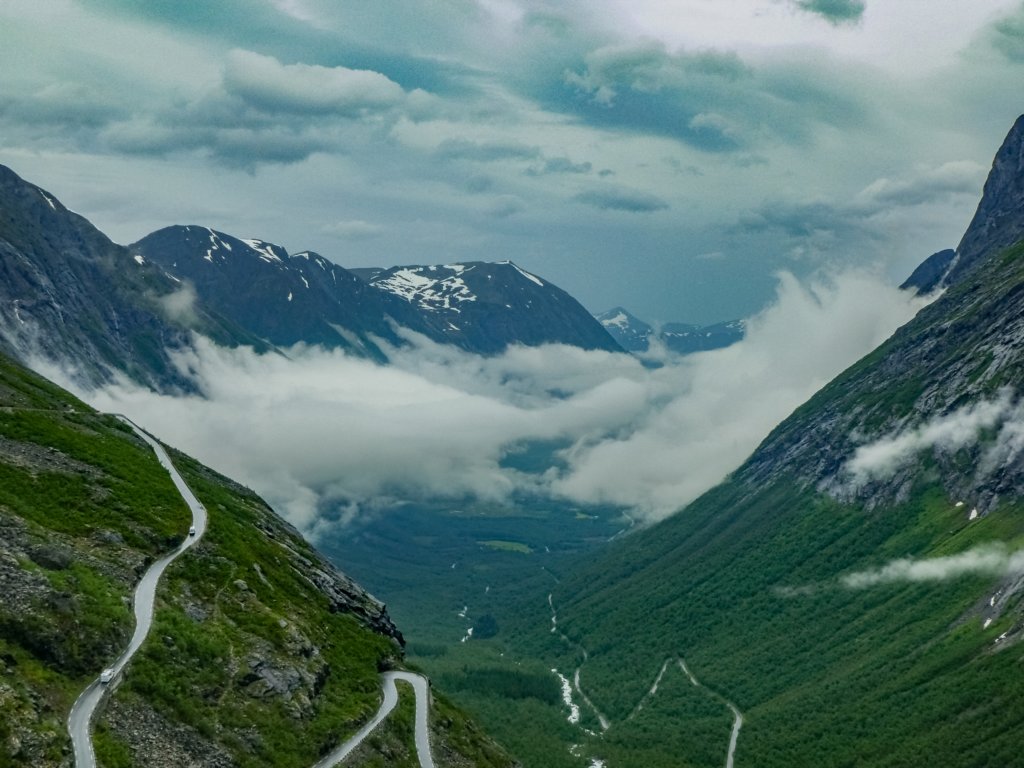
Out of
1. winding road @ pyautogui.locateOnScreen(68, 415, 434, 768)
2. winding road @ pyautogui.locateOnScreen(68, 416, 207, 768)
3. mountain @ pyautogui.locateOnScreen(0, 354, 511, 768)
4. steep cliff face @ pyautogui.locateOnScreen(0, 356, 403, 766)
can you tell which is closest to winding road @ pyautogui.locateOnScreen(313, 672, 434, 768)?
winding road @ pyautogui.locateOnScreen(68, 415, 434, 768)

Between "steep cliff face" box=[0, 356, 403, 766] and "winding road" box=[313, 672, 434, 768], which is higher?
"steep cliff face" box=[0, 356, 403, 766]

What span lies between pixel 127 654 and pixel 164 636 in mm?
6638

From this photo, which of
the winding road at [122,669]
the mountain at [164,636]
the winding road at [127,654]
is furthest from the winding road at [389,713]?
the winding road at [127,654]

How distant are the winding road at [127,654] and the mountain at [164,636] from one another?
0.97 metres

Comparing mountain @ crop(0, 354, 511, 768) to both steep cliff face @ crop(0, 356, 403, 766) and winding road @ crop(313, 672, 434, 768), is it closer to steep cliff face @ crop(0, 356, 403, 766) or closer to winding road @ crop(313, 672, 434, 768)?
steep cliff face @ crop(0, 356, 403, 766)

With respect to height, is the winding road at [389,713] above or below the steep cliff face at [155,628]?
below

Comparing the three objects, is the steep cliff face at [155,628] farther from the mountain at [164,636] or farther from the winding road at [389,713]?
the winding road at [389,713]

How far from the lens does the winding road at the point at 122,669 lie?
292ft

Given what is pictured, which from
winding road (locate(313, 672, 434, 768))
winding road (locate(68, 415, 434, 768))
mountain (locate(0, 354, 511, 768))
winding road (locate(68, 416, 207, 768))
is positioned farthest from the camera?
winding road (locate(313, 672, 434, 768))

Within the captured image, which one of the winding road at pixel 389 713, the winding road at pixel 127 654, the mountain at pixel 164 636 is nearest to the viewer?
the winding road at pixel 127 654

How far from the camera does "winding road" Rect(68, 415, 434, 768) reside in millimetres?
89125

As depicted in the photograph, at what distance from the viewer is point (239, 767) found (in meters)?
99.9

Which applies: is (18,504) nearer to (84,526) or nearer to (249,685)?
(84,526)

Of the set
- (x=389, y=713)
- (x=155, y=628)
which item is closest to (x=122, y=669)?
(x=155, y=628)
